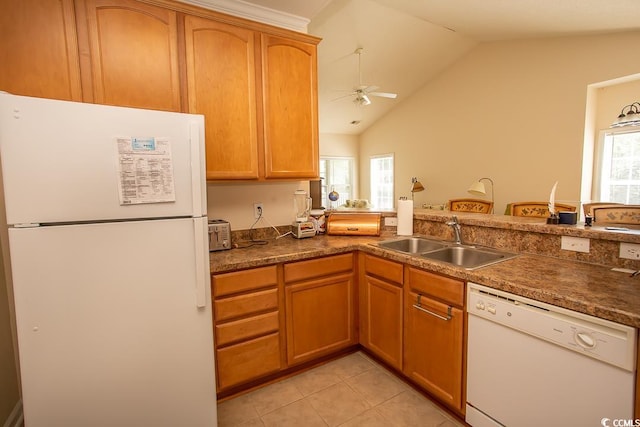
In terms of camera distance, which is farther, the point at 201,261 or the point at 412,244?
the point at 412,244

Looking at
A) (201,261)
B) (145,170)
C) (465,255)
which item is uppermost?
(145,170)

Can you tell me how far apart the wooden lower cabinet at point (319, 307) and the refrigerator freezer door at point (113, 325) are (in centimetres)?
63

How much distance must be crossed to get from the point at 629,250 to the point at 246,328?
2.06 m

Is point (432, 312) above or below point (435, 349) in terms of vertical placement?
above

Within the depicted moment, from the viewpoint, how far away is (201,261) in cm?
152

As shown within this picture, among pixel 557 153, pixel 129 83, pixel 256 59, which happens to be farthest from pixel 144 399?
pixel 557 153

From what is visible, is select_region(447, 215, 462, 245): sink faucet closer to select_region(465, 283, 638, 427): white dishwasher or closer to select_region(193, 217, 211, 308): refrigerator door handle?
select_region(465, 283, 638, 427): white dishwasher

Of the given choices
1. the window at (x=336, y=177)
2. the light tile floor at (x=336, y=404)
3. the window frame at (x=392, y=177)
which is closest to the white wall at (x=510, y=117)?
the window frame at (x=392, y=177)

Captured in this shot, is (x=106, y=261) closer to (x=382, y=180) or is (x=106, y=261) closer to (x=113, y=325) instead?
(x=113, y=325)

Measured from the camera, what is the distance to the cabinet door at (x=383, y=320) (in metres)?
2.04

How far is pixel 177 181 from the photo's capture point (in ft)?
4.78

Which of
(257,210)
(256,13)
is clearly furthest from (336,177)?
(256,13)

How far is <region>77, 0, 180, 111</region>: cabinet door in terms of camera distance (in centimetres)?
173

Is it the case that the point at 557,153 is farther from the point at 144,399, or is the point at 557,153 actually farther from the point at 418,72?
the point at 144,399
